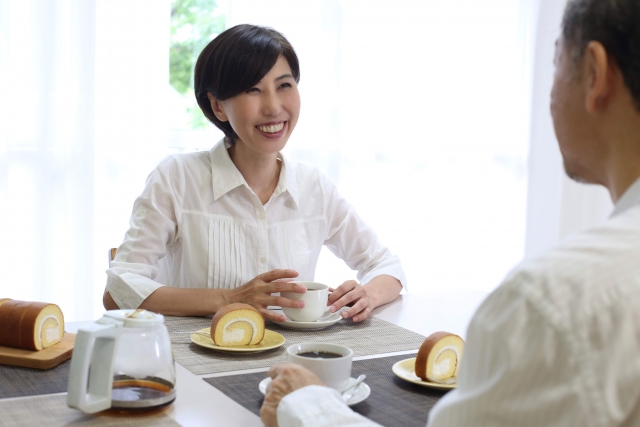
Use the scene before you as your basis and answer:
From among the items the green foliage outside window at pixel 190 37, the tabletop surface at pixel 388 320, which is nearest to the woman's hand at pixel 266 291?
the tabletop surface at pixel 388 320

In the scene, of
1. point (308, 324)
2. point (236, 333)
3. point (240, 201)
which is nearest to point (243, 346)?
point (236, 333)

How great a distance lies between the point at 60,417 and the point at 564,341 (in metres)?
0.72

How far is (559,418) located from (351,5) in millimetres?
2838

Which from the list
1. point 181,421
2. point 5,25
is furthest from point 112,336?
point 5,25

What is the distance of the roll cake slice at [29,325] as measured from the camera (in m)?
1.27

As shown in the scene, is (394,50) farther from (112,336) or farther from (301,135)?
(112,336)

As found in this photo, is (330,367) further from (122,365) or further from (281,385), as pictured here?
(122,365)

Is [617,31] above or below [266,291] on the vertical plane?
above

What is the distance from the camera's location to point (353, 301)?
5.76 ft

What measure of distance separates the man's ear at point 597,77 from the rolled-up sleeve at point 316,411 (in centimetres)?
48

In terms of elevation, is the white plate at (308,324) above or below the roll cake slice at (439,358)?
below

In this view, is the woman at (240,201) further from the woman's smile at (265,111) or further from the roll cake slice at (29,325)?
the roll cake slice at (29,325)

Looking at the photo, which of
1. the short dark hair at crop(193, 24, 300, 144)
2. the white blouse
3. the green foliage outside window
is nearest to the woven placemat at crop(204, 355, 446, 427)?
the white blouse

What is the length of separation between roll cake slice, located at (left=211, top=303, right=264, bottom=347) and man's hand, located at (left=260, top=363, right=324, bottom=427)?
35 centimetres
